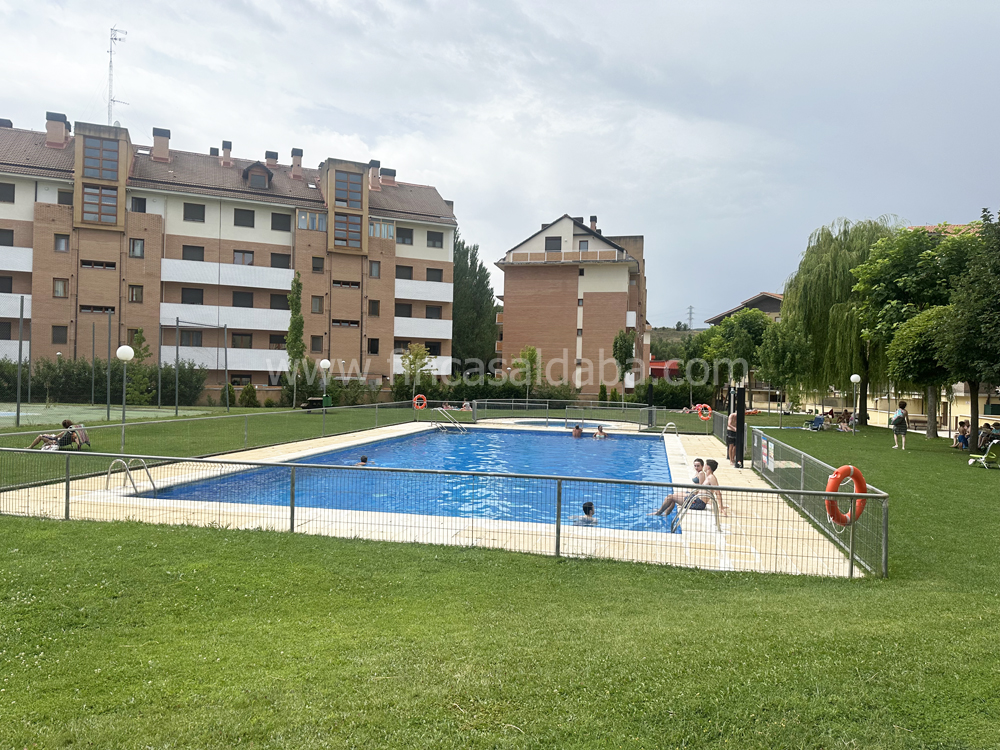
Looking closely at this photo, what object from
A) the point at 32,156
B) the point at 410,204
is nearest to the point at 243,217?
the point at 410,204

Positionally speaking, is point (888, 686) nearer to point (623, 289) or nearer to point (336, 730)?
point (336, 730)

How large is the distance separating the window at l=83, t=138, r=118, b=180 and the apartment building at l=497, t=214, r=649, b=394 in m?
29.1

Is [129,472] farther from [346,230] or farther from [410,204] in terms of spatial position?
[410,204]

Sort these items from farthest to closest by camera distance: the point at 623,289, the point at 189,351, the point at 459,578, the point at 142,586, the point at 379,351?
the point at 623,289 → the point at 379,351 → the point at 189,351 → the point at 459,578 → the point at 142,586

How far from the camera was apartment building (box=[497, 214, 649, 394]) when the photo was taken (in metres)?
54.5

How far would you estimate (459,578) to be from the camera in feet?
22.3

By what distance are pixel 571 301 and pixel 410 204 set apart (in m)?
15.3

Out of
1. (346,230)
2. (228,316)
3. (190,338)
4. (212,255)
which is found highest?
(346,230)

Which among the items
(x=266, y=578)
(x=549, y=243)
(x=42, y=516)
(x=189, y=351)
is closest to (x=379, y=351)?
(x=189, y=351)

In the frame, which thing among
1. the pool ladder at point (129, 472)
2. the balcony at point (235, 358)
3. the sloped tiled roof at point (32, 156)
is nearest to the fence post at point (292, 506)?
the pool ladder at point (129, 472)

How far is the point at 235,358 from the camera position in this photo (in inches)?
1748

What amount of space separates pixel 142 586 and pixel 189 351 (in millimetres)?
41030

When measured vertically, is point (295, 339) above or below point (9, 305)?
below

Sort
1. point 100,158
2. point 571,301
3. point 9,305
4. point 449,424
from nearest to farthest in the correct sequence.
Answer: point 449,424
point 9,305
point 100,158
point 571,301
